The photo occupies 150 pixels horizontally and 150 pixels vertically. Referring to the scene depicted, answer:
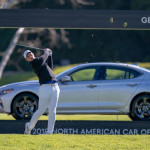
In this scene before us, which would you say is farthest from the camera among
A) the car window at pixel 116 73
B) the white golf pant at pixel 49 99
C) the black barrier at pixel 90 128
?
the car window at pixel 116 73

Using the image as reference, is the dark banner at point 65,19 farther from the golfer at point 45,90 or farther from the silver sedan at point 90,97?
the silver sedan at point 90,97

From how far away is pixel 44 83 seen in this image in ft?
39.0

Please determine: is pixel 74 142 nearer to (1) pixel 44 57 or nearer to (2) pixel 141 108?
(1) pixel 44 57

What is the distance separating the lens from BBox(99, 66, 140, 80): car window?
590 inches

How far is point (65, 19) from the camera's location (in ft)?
43.9

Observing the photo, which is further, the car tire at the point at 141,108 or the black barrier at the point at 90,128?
the car tire at the point at 141,108

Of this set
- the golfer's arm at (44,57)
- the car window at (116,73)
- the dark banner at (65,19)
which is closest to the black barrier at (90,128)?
the golfer's arm at (44,57)

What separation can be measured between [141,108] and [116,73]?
1265mm

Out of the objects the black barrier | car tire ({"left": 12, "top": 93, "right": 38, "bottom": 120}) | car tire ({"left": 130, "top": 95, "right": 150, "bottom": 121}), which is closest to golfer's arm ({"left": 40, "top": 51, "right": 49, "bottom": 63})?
the black barrier

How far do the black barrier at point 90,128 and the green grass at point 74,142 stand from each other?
1003 millimetres

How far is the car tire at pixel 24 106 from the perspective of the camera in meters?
14.7

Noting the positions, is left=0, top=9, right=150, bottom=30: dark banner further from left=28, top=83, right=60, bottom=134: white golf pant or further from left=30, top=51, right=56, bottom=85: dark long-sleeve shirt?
left=28, top=83, right=60, bottom=134: white golf pant

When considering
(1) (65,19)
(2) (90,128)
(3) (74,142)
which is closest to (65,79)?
(1) (65,19)

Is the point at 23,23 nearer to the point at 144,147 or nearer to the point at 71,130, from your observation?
the point at 71,130
